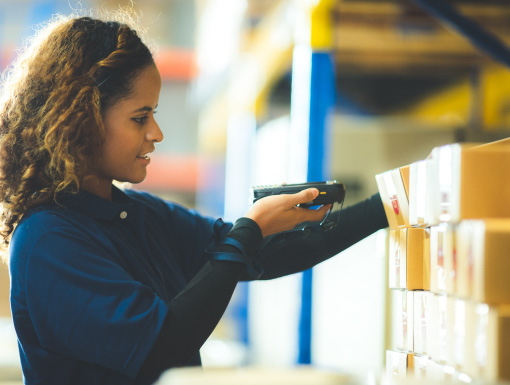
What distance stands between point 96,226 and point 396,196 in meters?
0.78

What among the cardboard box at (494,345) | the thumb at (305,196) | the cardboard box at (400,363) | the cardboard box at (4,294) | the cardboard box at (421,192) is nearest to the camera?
the cardboard box at (494,345)

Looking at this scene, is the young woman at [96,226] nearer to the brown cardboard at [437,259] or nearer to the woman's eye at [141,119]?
the woman's eye at [141,119]

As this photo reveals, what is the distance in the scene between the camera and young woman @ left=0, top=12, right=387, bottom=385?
4.29 ft

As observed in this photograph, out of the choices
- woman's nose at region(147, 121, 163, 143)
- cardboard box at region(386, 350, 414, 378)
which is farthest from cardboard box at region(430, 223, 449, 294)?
woman's nose at region(147, 121, 163, 143)

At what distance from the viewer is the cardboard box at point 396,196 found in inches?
62.7

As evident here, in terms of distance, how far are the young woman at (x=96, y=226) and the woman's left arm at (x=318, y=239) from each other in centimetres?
1

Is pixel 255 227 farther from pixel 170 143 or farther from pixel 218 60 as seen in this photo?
pixel 170 143

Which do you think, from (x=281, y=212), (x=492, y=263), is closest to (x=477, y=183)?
(x=492, y=263)

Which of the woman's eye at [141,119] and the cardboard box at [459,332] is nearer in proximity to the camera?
the cardboard box at [459,332]

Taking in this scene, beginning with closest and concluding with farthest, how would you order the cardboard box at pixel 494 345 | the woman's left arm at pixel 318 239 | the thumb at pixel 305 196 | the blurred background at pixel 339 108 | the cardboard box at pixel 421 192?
1. the cardboard box at pixel 494 345
2. the cardboard box at pixel 421 192
3. the thumb at pixel 305 196
4. the woman's left arm at pixel 318 239
5. the blurred background at pixel 339 108

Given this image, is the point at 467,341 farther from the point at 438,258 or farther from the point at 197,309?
the point at 197,309

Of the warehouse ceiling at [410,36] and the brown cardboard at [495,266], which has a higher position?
the warehouse ceiling at [410,36]

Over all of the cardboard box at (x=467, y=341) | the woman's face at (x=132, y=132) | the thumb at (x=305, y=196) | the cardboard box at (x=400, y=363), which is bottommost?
the cardboard box at (x=400, y=363)

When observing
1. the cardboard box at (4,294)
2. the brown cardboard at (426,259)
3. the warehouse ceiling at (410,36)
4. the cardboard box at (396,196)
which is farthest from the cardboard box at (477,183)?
the cardboard box at (4,294)
